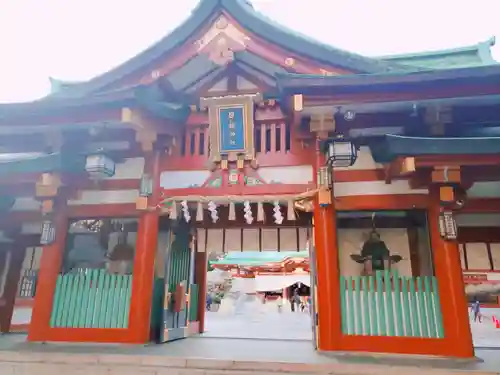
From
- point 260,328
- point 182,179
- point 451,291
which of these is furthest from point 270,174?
point 260,328

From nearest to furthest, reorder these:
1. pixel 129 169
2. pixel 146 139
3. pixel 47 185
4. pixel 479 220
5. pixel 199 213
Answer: pixel 199 213 < pixel 47 185 < pixel 146 139 < pixel 129 169 < pixel 479 220

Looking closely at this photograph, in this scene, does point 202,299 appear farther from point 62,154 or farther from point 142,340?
point 62,154

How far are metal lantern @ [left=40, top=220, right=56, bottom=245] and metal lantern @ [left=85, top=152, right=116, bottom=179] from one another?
1286mm

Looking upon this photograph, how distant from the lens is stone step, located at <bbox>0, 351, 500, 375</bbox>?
4.52m

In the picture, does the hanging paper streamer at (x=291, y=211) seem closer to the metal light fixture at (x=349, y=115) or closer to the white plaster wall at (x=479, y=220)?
the metal light fixture at (x=349, y=115)

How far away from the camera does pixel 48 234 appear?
685 centimetres

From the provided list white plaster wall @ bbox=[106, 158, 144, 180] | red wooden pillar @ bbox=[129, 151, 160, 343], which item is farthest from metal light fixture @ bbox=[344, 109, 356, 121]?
white plaster wall @ bbox=[106, 158, 144, 180]

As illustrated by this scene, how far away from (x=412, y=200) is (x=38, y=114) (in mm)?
6715

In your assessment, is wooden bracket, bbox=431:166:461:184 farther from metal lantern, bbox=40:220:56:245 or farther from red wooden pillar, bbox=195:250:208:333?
metal lantern, bbox=40:220:56:245

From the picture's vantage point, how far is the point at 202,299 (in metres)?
9.80

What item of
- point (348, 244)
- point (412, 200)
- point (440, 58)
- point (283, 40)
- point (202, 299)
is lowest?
point (202, 299)


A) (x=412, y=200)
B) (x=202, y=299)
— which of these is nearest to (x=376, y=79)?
(x=412, y=200)

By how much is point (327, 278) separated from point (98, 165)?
4534 mm

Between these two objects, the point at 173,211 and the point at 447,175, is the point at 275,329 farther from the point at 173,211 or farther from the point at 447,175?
the point at 447,175
